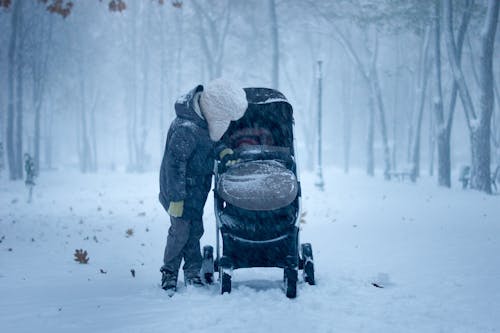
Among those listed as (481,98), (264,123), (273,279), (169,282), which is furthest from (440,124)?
(169,282)

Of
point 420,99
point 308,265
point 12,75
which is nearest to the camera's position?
point 308,265

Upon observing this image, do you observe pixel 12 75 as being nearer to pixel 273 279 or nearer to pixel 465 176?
pixel 273 279

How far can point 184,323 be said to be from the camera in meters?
3.67

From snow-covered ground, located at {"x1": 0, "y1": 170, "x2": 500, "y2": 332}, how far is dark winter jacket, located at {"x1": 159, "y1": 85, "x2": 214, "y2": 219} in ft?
3.14

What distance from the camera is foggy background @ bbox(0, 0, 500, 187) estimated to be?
2052 cm

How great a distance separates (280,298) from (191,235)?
120 cm

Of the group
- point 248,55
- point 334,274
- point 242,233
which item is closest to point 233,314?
point 242,233

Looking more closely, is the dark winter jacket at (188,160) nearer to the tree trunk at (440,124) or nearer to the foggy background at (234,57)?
the foggy background at (234,57)

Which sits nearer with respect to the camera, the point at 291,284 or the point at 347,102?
the point at 291,284

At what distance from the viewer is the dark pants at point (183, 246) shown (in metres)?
4.67

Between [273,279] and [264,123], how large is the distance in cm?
184

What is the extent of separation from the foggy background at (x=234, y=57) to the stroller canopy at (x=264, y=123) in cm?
1275

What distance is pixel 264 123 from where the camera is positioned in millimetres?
5207

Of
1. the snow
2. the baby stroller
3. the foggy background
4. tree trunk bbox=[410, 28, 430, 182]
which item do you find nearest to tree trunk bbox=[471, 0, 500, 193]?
the foggy background
